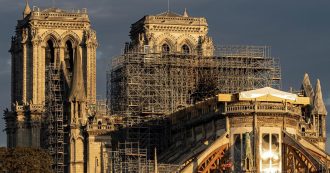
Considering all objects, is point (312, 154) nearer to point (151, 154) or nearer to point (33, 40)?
point (151, 154)

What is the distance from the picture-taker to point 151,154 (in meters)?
161

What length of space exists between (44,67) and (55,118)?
9.66 meters

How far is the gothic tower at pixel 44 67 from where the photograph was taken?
172 metres

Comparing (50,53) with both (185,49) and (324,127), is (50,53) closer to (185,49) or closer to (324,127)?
(185,49)

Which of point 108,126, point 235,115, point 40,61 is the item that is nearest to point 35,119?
point 40,61

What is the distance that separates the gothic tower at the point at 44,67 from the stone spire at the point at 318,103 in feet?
75.4

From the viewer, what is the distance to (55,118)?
550 ft

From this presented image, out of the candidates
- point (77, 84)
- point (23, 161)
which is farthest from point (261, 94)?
point (77, 84)

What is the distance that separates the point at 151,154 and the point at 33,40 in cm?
2237

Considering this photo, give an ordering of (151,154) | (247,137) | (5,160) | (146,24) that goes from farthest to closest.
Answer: (146,24) < (151,154) < (5,160) < (247,137)

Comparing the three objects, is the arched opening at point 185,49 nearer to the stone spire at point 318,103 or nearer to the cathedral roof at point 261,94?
the stone spire at point 318,103

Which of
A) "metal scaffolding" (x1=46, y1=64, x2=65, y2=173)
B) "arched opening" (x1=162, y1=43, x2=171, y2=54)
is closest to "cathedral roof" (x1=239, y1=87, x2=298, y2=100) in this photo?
"metal scaffolding" (x1=46, y1=64, x2=65, y2=173)

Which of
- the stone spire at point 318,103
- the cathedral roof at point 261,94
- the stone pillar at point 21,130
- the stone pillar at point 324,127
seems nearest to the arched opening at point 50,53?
the stone pillar at point 21,130

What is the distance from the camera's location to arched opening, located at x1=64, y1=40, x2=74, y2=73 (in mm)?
178350
